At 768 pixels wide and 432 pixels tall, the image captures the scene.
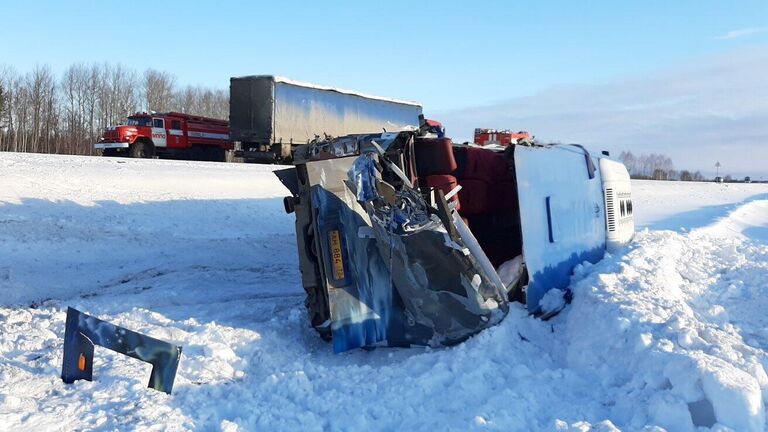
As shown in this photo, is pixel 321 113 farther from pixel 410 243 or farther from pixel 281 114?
pixel 410 243

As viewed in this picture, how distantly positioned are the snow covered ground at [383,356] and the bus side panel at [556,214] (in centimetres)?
27

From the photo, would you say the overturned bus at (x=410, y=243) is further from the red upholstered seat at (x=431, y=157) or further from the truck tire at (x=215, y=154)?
the truck tire at (x=215, y=154)

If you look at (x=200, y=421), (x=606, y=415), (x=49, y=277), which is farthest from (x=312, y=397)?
(x=49, y=277)

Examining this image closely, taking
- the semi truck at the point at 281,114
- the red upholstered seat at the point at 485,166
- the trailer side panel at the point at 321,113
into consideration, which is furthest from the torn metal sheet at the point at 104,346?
the semi truck at the point at 281,114

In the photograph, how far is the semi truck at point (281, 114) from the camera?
20.2 meters

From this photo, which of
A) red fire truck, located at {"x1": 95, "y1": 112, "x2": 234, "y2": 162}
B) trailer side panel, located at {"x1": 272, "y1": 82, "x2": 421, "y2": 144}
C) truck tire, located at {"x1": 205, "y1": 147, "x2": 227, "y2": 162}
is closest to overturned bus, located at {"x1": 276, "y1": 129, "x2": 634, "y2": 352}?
trailer side panel, located at {"x1": 272, "y1": 82, "x2": 421, "y2": 144}


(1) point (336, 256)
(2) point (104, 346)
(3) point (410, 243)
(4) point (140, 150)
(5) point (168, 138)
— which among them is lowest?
(2) point (104, 346)

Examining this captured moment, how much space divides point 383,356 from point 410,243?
975 millimetres

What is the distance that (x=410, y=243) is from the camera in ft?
15.8

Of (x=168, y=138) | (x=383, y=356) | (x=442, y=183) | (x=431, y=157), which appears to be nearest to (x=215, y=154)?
(x=168, y=138)

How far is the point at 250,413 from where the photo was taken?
157 inches

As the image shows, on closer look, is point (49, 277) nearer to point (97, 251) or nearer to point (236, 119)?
point (97, 251)

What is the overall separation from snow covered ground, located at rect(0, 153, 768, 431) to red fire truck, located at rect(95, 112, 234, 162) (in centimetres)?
1758

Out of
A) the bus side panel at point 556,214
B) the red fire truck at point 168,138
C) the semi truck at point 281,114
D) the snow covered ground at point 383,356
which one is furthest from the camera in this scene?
the red fire truck at point 168,138
